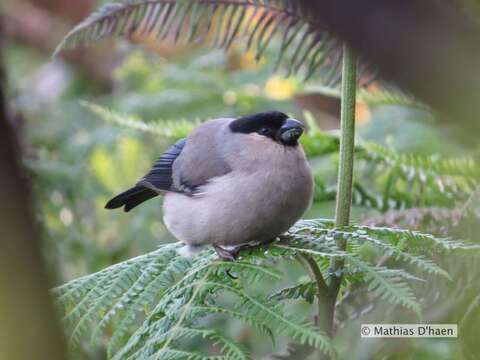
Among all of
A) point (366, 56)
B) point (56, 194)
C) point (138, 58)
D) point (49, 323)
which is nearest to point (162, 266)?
point (49, 323)

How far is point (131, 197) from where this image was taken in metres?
3.04

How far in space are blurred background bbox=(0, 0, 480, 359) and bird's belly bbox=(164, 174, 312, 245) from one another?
1.09 feet

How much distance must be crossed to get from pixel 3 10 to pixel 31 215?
723cm

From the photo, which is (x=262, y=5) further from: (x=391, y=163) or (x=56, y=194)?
(x=56, y=194)

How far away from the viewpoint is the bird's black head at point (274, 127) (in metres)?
2.53

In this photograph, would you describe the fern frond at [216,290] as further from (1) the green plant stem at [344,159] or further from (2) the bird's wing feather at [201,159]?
(2) the bird's wing feather at [201,159]

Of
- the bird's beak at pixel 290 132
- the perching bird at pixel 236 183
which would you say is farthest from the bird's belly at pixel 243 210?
the bird's beak at pixel 290 132

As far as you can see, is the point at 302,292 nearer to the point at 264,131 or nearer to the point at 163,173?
the point at 264,131

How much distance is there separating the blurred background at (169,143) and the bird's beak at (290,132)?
308 mm

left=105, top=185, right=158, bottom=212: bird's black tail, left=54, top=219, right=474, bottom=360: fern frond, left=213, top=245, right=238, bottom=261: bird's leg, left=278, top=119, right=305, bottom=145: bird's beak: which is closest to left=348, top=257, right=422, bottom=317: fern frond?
left=54, top=219, right=474, bottom=360: fern frond

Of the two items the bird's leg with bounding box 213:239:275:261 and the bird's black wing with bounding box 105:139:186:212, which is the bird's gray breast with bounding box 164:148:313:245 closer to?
the bird's leg with bounding box 213:239:275:261

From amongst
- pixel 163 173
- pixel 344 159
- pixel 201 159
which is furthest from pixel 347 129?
pixel 163 173

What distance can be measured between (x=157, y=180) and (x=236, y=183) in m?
0.52

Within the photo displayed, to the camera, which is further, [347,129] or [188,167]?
[188,167]
